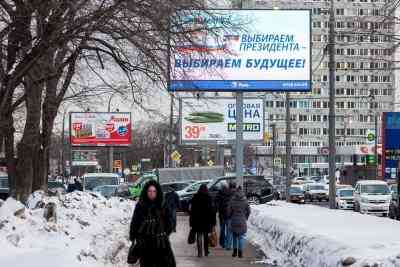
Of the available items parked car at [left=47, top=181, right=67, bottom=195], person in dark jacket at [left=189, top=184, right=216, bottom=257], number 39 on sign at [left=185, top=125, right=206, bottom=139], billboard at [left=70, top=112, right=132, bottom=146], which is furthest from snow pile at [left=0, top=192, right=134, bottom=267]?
billboard at [left=70, top=112, right=132, bottom=146]

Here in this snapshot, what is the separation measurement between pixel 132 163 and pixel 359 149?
3723cm

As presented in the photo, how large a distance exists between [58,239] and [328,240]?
454 cm

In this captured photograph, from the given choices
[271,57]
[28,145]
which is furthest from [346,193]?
[28,145]

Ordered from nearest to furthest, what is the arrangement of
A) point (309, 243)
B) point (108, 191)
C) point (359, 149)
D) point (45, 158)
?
point (309, 243)
point (45, 158)
point (108, 191)
point (359, 149)

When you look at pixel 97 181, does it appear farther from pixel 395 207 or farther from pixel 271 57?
pixel 395 207

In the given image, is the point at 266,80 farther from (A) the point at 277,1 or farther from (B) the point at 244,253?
(B) the point at 244,253

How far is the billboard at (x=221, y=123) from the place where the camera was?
185 feet

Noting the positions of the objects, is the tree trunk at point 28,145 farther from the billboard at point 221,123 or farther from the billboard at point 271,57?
the billboard at point 221,123

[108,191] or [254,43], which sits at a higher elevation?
[254,43]

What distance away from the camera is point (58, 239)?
46.8 ft

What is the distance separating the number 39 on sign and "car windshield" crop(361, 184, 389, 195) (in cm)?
1688

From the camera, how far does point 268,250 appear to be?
66.3 feet

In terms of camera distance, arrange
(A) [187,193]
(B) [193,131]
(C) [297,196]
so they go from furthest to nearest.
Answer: (C) [297,196]
(B) [193,131]
(A) [187,193]

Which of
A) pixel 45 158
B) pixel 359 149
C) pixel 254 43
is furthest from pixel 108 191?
pixel 359 149
